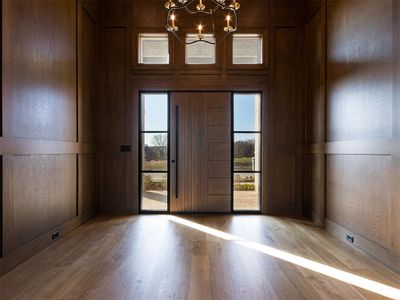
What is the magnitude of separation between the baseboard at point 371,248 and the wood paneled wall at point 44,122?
12.1ft

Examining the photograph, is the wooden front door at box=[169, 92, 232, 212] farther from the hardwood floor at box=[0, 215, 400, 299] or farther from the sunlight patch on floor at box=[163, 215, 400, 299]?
the sunlight patch on floor at box=[163, 215, 400, 299]

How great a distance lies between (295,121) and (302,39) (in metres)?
1.48

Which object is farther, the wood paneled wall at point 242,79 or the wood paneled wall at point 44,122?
the wood paneled wall at point 242,79

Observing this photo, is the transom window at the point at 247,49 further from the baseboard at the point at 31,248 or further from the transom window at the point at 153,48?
the baseboard at the point at 31,248

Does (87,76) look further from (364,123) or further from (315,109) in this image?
(364,123)

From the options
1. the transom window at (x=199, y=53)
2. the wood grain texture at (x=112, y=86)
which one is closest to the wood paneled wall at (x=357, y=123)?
the transom window at (x=199, y=53)

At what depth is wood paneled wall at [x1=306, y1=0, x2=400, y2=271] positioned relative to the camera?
2.98 m

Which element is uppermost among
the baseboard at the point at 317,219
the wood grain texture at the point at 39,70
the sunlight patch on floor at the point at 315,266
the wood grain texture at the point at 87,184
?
the wood grain texture at the point at 39,70

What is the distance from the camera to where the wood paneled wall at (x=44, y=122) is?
9.59 ft

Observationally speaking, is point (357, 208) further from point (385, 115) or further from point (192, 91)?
point (192, 91)

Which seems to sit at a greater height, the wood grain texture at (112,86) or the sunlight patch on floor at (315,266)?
the wood grain texture at (112,86)

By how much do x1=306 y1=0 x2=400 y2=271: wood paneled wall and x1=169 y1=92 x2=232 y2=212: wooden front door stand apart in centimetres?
148

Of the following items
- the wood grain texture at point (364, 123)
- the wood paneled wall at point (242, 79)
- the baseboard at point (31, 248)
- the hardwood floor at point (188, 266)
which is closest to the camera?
the hardwood floor at point (188, 266)

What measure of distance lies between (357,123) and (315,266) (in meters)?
1.76
